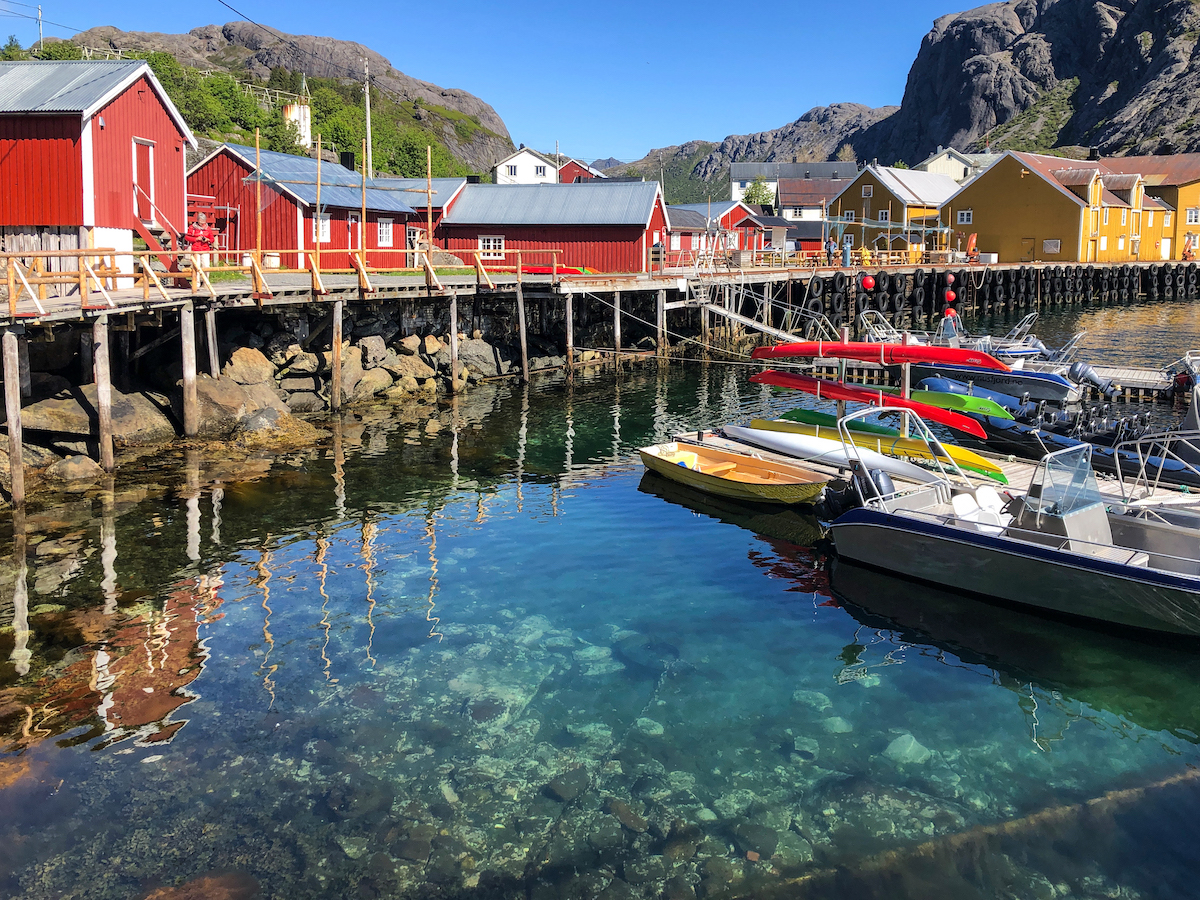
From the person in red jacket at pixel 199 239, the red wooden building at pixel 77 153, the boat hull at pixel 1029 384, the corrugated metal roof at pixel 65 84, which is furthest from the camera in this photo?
the person in red jacket at pixel 199 239

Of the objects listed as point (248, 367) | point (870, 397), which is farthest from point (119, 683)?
point (248, 367)

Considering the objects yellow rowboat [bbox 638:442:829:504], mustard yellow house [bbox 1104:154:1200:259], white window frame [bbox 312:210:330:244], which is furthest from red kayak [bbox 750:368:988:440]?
mustard yellow house [bbox 1104:154:1200:259]

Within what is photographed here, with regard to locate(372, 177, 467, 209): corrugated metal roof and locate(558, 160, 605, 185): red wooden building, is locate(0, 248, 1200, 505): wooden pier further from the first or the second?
locate(558, 160, 605, 185): red wooden building

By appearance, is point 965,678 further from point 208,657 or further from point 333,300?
point 333,300

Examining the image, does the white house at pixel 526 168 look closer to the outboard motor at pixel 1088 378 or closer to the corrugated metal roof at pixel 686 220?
the corrugated metal roof at pixel 686 220

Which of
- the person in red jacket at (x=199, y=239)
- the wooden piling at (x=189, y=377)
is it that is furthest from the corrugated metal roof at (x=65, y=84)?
the wooden piling at (x=189, y=377)

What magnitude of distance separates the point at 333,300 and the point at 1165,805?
22172 millimetres

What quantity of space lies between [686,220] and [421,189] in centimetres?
1716

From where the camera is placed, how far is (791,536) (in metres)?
17.0

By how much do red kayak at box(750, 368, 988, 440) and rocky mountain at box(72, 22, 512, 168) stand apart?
118 metres

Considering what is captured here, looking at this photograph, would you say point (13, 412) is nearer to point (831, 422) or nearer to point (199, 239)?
point (199, 239)

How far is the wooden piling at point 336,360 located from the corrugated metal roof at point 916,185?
189 feet

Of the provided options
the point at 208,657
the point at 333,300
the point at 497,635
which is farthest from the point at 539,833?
the point at 333,300

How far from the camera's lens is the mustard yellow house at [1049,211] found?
6888 centimetres
